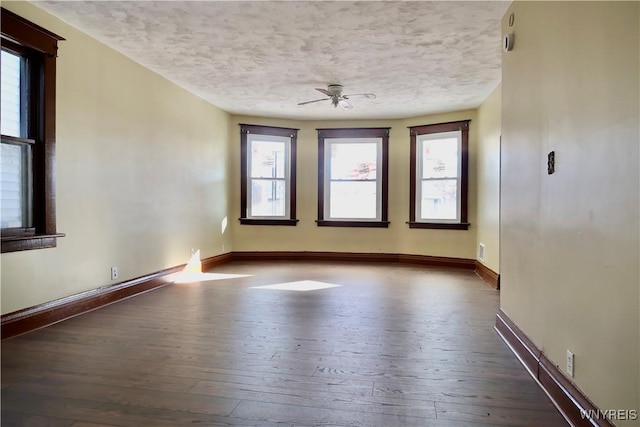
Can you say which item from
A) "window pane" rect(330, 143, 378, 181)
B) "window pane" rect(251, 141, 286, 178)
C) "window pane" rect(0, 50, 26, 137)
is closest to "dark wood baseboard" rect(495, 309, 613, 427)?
"window pane" rect(0, 50, 26, 137)

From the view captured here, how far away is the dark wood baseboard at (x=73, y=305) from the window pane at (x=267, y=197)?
2379 mm

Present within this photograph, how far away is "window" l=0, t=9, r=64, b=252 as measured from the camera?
296cm

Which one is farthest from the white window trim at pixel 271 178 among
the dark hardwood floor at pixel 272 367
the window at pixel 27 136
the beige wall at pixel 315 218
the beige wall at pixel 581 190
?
the beige wall at pixel 581 190

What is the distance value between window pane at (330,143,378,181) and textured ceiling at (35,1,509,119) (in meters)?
1.64

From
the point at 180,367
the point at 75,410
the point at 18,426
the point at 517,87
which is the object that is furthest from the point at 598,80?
the point at 18,426

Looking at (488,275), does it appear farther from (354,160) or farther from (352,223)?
(354,160)

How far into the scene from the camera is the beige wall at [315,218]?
6.86 m

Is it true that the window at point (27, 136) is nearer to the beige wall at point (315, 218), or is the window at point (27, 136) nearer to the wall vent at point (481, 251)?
the beige wall at point (315, 218)

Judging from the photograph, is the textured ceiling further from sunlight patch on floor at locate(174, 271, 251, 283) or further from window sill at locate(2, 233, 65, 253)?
sunlight patch on floor at locate(174, 271, 251, 283)

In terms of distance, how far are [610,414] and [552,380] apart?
Answer: 0.56m

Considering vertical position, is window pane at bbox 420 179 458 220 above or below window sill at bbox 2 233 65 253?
above

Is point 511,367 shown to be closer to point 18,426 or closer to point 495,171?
point 18,426

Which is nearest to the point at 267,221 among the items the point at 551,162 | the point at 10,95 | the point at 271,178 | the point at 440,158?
the point at 271,178

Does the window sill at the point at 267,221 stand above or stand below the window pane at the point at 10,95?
below
